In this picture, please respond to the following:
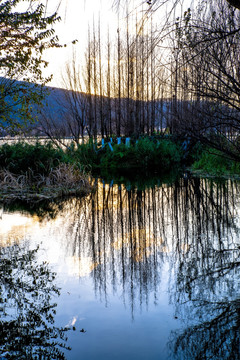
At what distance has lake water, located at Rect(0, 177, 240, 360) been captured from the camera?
2.52 meters

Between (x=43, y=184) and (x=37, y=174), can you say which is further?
(x=37, y=174)

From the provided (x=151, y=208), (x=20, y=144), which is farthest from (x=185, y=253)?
(x=20, y=144)

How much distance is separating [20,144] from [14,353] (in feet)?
29.1

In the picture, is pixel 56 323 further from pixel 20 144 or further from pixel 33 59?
pixel 20 144

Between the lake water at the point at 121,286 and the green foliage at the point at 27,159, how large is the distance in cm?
346

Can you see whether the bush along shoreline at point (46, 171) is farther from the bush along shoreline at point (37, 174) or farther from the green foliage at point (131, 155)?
the green foliage at point (131, 155)

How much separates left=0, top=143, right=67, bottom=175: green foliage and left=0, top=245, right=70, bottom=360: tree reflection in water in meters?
5.98

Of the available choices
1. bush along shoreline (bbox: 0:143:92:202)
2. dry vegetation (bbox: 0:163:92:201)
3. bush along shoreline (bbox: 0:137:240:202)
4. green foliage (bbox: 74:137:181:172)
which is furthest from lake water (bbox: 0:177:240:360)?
green foliage (bbox: 74:137:181:172)

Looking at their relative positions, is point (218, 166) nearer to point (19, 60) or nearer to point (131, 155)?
point (131, 155)

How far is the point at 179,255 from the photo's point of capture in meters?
4.38

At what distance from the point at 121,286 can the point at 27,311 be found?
35.8 inches

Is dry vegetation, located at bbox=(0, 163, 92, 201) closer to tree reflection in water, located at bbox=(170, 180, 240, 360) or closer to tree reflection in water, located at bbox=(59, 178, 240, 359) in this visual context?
tree reflection in water, located at bbox=(59, 178, 240, 359)

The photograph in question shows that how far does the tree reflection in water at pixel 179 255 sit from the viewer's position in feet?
8.82

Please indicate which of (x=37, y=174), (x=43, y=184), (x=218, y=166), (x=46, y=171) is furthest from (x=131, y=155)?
(x=43, y=184)
